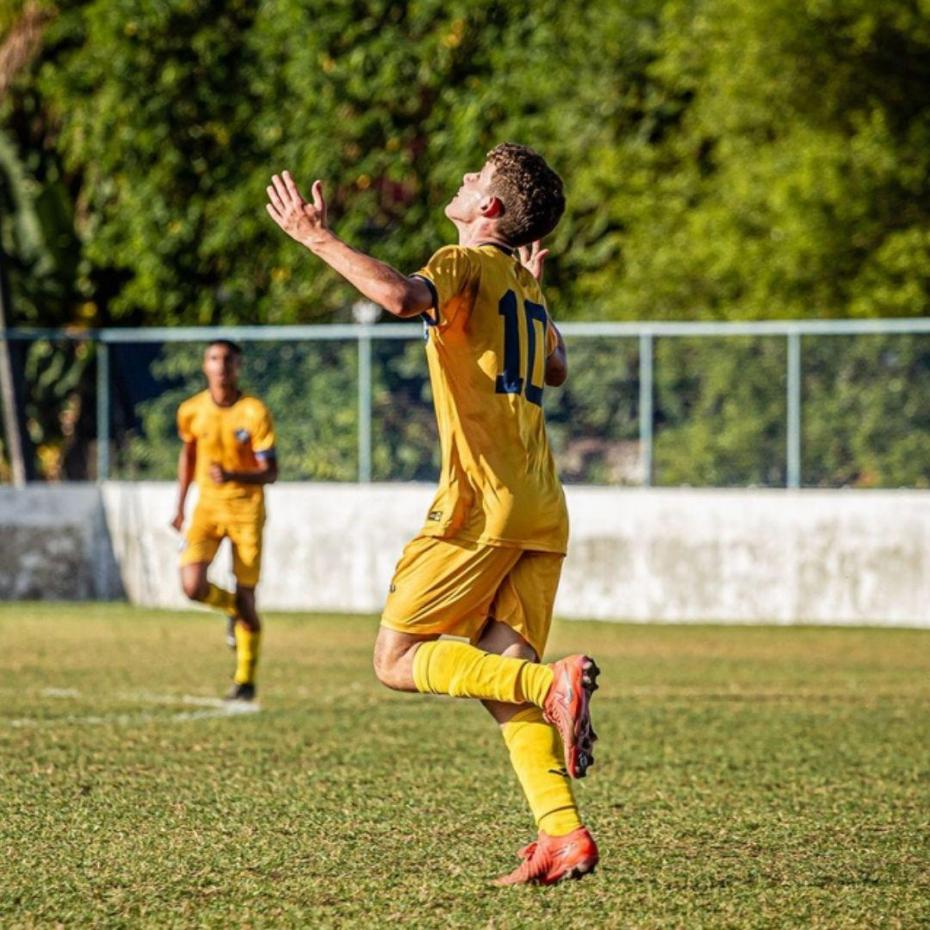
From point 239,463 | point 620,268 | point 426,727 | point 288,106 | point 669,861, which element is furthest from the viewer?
point 620,268

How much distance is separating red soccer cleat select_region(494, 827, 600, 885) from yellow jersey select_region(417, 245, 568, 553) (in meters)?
0.87

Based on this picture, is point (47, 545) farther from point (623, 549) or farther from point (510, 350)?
point (510, 350)

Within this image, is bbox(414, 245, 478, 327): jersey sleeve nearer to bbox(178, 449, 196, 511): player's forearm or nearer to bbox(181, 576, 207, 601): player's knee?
bbox(181, 576, 207, 601): player's knee

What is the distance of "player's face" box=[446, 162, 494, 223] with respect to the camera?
6.47 meters

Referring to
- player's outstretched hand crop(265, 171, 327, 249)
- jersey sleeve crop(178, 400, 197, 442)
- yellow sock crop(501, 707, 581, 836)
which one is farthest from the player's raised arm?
jersey sleeve crop(178, 400, 197, 442)

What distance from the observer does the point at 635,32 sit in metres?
28.0

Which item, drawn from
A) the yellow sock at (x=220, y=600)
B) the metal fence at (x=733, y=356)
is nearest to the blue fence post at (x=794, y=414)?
the metal fence at (x=733, y=356)

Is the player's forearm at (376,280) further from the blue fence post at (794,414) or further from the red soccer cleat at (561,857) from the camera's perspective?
the blue fence post at (794,414)

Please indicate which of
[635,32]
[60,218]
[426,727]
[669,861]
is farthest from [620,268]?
[669,861]

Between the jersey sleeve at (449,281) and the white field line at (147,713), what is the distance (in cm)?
513

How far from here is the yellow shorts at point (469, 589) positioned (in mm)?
6453

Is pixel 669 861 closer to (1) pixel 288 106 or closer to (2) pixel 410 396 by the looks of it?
(2) pixel 410 396

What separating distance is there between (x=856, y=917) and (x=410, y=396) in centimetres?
1373

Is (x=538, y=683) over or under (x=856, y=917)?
over
